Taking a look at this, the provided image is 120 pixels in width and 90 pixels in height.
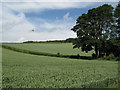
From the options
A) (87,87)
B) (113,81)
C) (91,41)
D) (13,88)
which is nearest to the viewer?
(13,88)

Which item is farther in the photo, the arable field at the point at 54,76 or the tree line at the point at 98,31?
the tree line at the point at 98,31

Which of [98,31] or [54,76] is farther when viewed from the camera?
[98,31]

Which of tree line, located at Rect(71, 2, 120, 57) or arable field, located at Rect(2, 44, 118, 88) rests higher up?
tree line, located at Rect(71, 2, 120, 57)

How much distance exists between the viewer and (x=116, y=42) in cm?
4644

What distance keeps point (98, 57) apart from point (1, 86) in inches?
1703

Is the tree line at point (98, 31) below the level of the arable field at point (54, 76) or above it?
above

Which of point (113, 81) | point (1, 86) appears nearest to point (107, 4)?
point (113, 81)

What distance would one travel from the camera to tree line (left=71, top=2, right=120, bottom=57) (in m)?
50.4

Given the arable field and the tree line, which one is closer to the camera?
the arable field

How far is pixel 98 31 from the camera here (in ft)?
172

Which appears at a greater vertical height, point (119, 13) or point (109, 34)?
point (119, 13)

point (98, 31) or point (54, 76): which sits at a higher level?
point (98, 31)

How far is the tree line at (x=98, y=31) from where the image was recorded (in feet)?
165

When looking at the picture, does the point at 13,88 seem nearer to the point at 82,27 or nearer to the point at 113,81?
the point at 113,81
